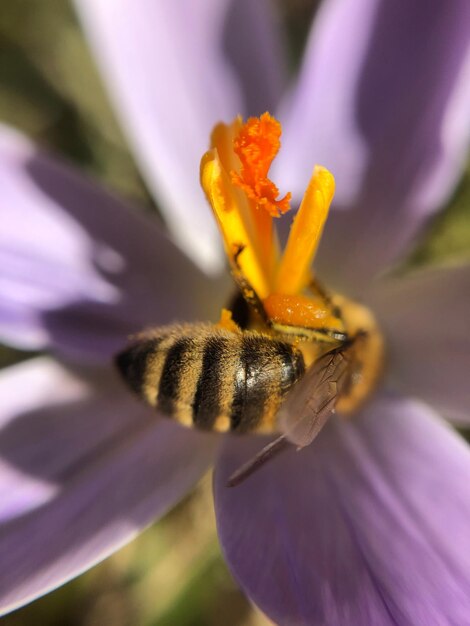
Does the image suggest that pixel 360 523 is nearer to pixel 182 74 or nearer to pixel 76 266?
pixel 76 266

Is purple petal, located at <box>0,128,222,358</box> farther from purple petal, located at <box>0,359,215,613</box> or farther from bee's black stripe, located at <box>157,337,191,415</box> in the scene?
bee's black stripe, located at <box>157,337,191,415</box>

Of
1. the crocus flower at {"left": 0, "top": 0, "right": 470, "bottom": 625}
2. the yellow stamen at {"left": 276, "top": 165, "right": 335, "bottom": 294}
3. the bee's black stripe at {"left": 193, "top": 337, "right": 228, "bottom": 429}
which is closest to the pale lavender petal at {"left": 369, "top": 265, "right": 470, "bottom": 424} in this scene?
the crocus flower at {"left": 0, "top": 0, "right": 470, "bottom": 625}

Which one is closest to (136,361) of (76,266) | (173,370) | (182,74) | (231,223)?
(173,370)

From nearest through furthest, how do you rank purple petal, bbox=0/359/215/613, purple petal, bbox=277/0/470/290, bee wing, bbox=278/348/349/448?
bee wing, bbox=278/348/349/448
purple petal, bbox=0/359/215/613
purple petal, bbox=277/0/470/290

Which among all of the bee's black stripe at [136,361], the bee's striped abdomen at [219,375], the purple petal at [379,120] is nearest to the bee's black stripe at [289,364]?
the bee's striped abdomen at [219,375]

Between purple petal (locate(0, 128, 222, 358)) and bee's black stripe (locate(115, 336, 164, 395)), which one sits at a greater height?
purple petal (locate(0, 128, 222, 358))

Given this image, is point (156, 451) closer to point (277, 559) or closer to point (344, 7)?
point (277, 559)

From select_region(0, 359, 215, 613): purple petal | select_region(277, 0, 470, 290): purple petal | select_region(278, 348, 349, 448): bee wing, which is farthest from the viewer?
select_region(277, 0, 470, 290): purple petal
